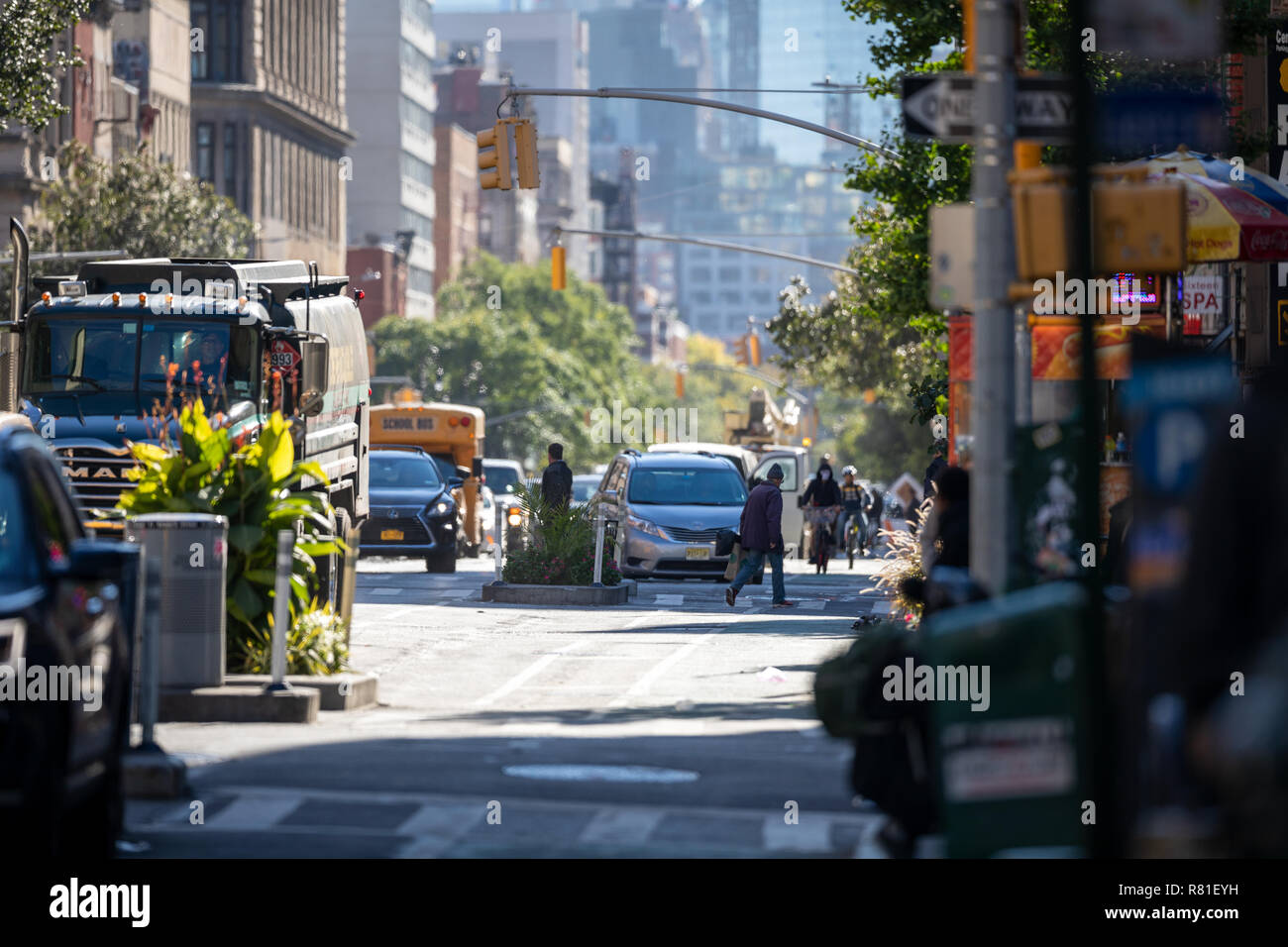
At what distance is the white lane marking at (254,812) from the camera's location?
9812 mm

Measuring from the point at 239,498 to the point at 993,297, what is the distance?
20.1ft

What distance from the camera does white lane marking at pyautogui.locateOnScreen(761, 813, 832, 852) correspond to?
31.2ft

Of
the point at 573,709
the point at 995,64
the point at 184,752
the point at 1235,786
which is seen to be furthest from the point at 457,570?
the point at 1235,786

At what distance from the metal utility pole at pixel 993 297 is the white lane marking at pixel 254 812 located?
11.0 ft

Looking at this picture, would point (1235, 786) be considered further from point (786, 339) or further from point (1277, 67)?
point (786, 339)

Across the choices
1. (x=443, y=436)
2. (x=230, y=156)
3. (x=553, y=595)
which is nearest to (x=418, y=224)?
(x=230, y=156)

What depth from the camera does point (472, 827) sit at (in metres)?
9.84

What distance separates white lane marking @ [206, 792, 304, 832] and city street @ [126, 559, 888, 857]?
17 mm

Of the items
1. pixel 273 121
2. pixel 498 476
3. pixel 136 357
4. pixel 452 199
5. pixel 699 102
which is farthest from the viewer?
pixel 452 199

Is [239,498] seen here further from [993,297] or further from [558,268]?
[558,268]

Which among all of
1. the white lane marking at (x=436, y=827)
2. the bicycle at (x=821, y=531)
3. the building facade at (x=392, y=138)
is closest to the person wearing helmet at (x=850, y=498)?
the bicycle at (x=821, y=531)

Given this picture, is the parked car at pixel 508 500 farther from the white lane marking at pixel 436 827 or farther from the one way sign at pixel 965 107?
the white lane marking at pixel 436 827

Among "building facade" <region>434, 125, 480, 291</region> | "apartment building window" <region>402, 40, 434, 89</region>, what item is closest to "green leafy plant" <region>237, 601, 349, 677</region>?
"apartment building window" <region>402, 40, 434, 89</region>

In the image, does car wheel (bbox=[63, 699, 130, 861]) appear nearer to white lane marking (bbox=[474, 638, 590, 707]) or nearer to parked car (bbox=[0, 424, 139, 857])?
parked car (bbox=[0, 424, 139, 857])
